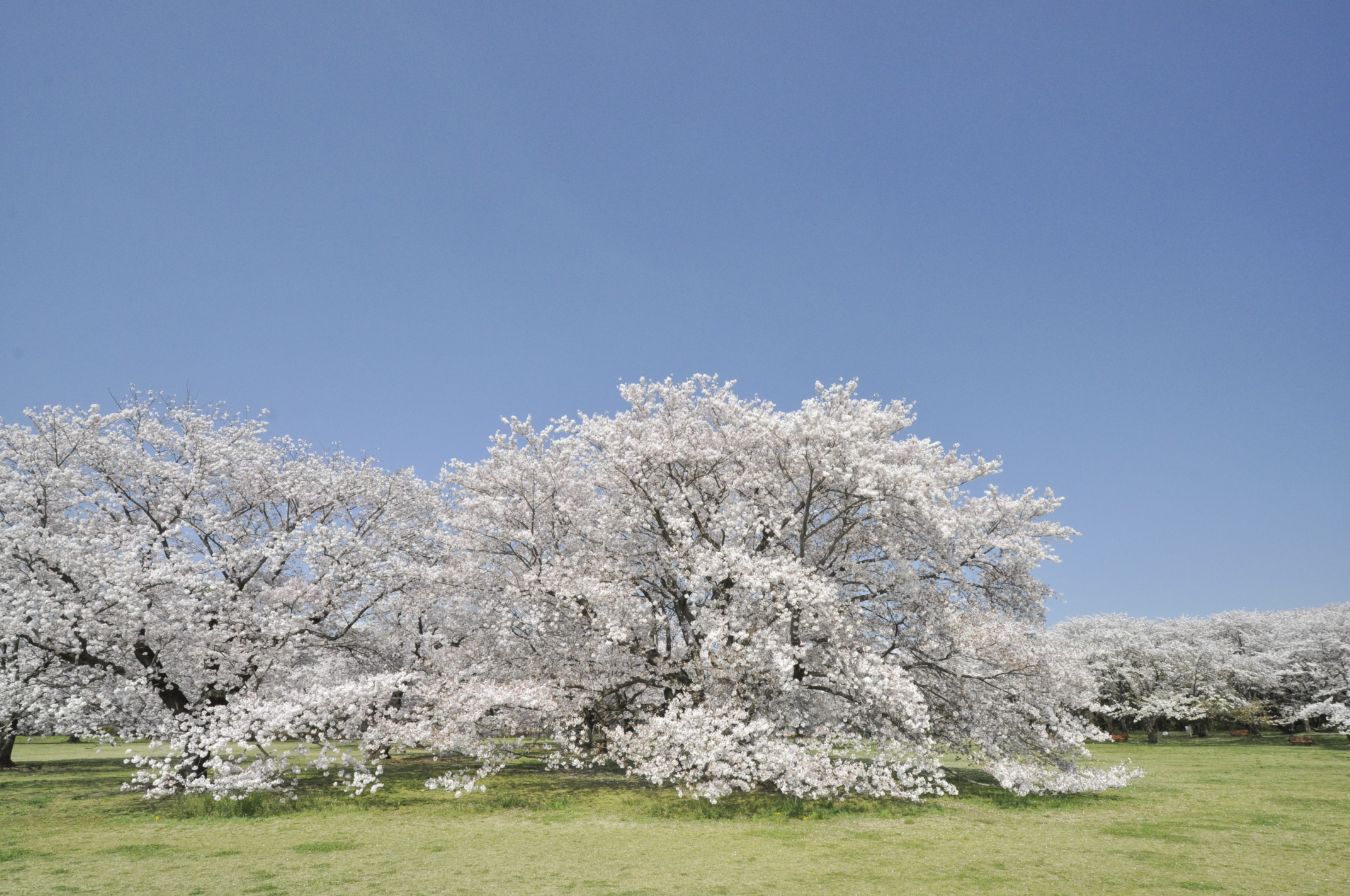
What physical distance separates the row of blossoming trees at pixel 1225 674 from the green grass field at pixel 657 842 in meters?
30.1

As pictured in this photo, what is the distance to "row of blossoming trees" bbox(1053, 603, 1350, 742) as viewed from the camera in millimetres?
47500

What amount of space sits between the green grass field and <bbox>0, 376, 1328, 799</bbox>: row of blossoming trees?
1.01 m

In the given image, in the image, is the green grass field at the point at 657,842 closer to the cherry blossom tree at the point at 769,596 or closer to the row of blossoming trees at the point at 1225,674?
the cherry blossom tree at the point at 769,596

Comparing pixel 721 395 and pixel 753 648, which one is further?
pixel 721 395

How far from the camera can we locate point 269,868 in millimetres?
12500

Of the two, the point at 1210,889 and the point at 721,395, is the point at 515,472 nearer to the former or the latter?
the point at 721,395

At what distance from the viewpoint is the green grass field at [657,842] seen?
38.2 ft

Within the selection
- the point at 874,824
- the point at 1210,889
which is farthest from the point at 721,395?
the point at 1210,889

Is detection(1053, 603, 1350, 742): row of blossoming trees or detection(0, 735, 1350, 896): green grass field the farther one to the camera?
detection(1053, 603, 1350, 742): row of blossoming trees

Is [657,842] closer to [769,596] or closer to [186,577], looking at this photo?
[769,596]

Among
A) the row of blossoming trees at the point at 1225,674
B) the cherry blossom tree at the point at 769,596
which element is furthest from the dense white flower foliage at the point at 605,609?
the row of blossoming trees at the point at 1225,674

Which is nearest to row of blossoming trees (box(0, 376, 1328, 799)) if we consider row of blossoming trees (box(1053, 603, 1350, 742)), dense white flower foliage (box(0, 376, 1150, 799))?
dense white flower foliage (box(0, 376, 1150, 799))

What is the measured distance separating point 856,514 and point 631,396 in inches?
275

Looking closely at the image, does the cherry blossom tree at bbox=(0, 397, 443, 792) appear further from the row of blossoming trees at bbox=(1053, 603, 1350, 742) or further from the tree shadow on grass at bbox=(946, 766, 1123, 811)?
the row of blossoming trees at bbox=(1053, 603, 1350, 742)
